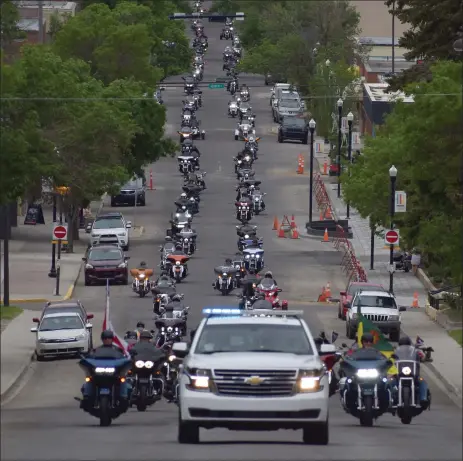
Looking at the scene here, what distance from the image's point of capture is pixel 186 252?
72.8 m

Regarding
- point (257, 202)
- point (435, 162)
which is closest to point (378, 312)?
point (435, 162)

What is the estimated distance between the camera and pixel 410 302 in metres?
60.6

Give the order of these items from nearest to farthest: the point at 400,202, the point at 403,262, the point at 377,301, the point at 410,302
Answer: the point at 377,301 → the point at 400,202 → the point at 410,302 → the point at 403,262

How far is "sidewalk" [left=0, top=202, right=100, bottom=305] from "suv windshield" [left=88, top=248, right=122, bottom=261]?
1.17 metres

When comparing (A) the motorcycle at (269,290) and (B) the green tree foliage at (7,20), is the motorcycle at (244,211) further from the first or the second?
(A) the motorcycle at (269,290)

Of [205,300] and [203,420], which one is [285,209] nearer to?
[205,300]

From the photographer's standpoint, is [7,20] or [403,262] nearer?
[403,262]

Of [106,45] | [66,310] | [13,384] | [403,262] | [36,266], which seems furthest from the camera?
[106,45]

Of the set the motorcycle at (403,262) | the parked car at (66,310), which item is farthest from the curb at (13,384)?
the motorcycle at (403,262)

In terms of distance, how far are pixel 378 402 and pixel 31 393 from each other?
1163 centimetres

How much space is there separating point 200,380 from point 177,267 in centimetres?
4174

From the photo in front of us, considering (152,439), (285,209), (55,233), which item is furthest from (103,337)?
(285,209)

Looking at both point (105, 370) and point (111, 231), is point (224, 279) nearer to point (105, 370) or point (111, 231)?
point (111, 231)

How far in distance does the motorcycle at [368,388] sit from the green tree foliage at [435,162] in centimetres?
2165
